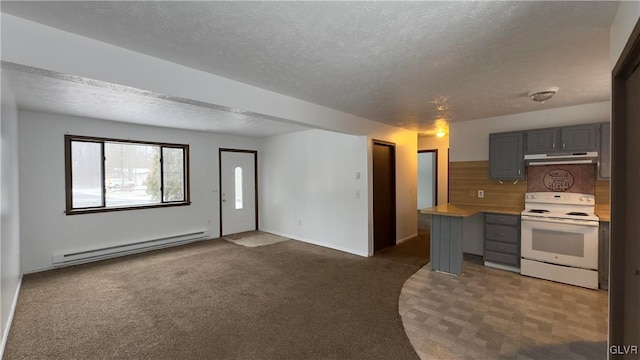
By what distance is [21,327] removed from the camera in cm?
262

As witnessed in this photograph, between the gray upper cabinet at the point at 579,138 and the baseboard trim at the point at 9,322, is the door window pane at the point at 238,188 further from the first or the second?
the gray upper cabinet at the point at 579,138

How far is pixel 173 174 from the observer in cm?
573

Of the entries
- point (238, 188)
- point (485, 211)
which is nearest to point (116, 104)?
point (238, 188)

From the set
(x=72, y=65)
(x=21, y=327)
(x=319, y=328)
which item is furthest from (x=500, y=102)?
(x=21, y=327)

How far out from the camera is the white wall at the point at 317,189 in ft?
16.3

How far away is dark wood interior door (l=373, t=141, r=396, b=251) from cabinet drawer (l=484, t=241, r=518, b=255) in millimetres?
1696

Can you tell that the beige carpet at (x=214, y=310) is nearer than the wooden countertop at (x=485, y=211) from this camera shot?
Yes

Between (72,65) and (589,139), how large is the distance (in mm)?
5333

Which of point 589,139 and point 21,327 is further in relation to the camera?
point 589,139

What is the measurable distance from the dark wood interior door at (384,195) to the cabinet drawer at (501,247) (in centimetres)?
170

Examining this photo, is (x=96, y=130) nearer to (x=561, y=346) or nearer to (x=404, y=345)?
(x=404, y=345)

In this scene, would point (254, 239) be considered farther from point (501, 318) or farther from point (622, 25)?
point (622, 25)

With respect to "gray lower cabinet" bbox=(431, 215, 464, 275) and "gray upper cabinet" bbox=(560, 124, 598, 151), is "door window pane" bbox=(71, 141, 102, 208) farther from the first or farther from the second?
"gray upper cabinet" bbox=(560, 124, 598, 151)

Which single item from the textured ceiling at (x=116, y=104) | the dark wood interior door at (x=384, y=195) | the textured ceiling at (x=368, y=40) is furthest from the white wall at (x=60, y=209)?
the dark wood interior door at (x=384, y=195)
